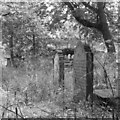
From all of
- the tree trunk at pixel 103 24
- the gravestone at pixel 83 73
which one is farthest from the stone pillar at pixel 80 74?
the tree trunk at pixel 103 24

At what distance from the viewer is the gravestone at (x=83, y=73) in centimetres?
359

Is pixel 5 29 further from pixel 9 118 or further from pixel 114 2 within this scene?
pixel 9 118

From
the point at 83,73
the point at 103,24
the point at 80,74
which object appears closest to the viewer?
the point at 83,73

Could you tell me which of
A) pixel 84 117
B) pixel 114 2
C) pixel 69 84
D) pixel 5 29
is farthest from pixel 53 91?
pixel 5 29

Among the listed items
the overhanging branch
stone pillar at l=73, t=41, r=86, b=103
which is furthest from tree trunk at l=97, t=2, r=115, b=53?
stone pillar at l=73, t=41, r=86, b=103

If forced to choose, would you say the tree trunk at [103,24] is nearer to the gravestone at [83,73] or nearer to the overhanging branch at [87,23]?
the overhanging branch at [87,23]

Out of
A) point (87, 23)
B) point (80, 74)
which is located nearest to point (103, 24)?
point (87, 23)

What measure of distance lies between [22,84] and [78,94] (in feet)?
3.97

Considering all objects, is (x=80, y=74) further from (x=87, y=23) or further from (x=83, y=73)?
(x=87, y=23)

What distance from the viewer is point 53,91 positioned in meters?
4.23

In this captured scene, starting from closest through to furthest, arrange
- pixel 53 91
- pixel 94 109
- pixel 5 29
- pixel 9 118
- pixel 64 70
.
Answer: pixel 9 118
pixel 94 109
pixel 53 91
pixel 64 70
pixel 5 29

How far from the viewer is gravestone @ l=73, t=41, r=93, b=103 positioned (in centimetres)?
359

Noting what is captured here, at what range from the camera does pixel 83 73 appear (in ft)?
12.1

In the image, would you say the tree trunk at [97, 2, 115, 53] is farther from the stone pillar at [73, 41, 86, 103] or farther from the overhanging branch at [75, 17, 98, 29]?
the stone pillar at [73, 41, 86, 103]
